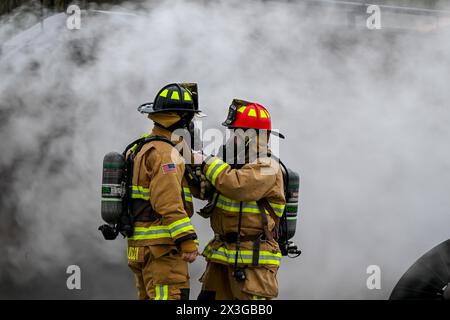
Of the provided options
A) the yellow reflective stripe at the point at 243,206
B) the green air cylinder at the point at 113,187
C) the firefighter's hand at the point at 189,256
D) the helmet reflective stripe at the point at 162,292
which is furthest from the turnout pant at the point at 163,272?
the yellow reflective stripe at the point at 243,206

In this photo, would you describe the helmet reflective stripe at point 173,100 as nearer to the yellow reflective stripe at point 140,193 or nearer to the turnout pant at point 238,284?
the yellow reflective stripe at point 140,193

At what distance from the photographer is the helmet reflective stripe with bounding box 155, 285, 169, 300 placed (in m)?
4.15

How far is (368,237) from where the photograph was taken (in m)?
6.04

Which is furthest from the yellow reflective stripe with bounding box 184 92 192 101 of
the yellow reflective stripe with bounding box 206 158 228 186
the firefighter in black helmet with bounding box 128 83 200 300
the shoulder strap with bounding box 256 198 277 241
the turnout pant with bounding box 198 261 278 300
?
the turnout pant with bounding box 198 261 278 300

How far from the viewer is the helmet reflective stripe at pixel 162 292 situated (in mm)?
4148

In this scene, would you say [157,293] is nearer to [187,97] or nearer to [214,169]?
[214,169]

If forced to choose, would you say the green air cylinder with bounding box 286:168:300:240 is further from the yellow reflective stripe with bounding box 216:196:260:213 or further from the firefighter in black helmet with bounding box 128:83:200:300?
the firefighter in black helmet with bounding box 128:83:200:300

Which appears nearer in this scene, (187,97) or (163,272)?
(163,272)

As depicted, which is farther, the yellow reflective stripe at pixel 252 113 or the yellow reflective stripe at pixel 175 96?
the yellow reflective stripe at pixel 252 113

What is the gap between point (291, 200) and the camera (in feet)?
15.8

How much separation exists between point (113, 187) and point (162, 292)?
707 mm

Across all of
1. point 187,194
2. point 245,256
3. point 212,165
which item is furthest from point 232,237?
point 212,165

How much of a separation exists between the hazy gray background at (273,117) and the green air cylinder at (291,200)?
3.56ft
